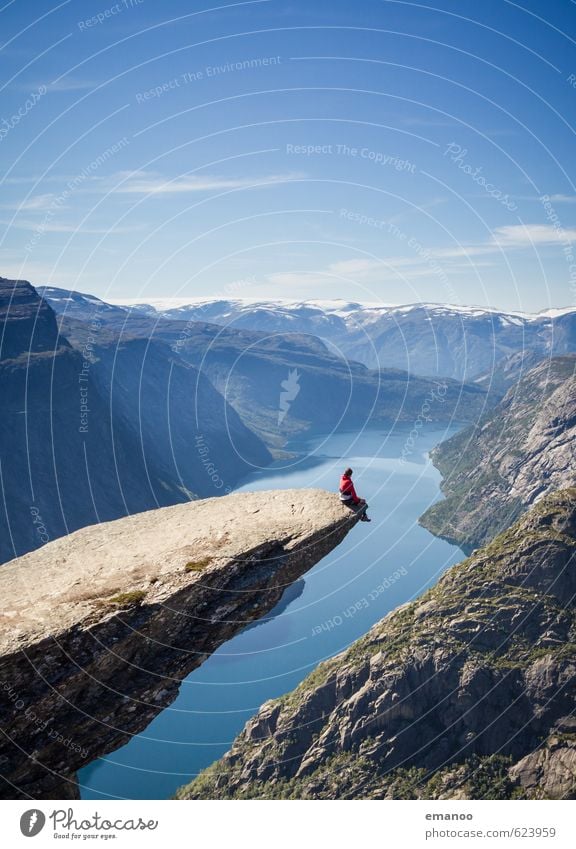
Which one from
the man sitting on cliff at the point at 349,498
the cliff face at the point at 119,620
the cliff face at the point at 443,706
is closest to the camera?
the cliff face at the point at 119,620

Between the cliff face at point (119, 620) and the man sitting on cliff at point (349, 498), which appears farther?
the man sitting on cliff at point (349, 498)

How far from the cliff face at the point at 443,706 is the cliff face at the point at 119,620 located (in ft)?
341

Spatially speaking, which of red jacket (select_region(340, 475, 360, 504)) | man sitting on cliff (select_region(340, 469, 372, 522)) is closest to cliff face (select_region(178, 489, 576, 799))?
man sitting on cliff (select_region(340, 469, 372, 522))

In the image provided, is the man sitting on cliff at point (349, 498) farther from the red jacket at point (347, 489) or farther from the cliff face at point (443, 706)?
the cliff face at point (443, 706)

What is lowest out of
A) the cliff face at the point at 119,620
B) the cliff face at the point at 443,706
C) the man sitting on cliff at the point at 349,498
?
the cliff face at the point at 443,706

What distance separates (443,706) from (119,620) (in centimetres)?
12365

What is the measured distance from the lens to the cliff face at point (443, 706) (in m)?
114

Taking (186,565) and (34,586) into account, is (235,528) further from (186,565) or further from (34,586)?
(34,586)

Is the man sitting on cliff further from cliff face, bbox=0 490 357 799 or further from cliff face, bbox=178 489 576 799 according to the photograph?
cliff face, bbox=178 489 576 799

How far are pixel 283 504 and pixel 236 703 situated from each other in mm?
154926

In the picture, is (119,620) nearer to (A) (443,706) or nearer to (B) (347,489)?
(B) (347,489)

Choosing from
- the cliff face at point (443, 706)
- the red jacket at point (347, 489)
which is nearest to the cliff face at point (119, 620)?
the red jacket at point (347, 489)

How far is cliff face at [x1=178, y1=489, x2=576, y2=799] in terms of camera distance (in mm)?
114188

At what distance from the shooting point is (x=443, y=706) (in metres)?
127
